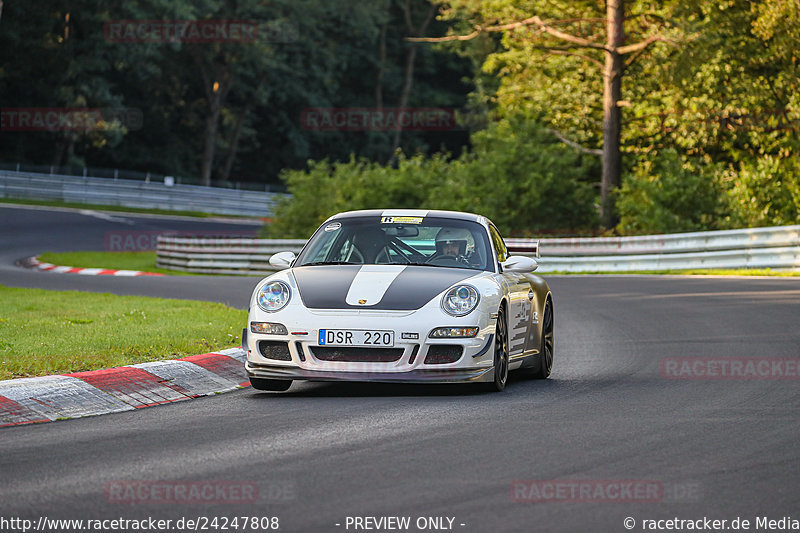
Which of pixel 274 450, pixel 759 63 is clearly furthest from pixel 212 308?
pixel 759 63

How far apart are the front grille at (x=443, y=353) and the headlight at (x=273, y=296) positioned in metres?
1.17

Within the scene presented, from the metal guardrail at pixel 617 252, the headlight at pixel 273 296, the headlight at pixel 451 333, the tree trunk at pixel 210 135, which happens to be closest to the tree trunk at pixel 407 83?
the tree trunk at pixel 210 135

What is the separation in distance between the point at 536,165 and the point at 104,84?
1147 inches

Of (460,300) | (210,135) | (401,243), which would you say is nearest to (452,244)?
(401,243)

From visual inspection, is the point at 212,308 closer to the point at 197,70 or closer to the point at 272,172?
the point at 197,70

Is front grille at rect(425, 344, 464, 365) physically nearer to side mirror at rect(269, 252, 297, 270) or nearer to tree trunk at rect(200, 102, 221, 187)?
side mirror at rect(269, 252, 297, 270)

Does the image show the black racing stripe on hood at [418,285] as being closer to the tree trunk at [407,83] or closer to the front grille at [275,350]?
the front grille at [275,350]

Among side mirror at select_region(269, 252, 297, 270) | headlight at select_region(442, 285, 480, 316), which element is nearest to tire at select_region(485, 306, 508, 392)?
headlight at select_region(442, 285, 480, 316)

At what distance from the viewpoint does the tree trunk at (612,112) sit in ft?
112

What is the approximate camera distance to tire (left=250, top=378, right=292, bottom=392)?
972cm

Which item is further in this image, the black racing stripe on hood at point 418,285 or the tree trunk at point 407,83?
the tree trunk at point 407,83

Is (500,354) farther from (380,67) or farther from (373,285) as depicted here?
(380,67)

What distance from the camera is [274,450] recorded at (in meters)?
6.93

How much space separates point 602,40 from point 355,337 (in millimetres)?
28853
